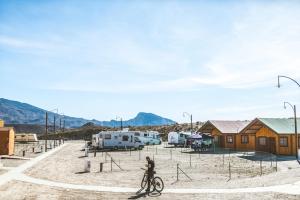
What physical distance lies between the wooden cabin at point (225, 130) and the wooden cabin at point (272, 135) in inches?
166

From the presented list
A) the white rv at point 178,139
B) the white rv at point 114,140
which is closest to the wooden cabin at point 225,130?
the white rv at point 178,139

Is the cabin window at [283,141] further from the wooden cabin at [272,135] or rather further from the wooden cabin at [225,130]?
the wooden cabin at [225,130]

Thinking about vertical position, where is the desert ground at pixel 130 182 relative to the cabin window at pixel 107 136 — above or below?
below

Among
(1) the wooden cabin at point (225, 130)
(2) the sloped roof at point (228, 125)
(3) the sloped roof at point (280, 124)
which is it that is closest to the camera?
(3) the sloped roof at point (280, 124)

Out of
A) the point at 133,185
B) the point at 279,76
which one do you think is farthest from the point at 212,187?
the point at 279,76

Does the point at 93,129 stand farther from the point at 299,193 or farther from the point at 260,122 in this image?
the point at 299,193

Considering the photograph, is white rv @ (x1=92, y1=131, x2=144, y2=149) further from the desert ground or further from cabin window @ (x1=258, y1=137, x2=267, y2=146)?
the desert ground

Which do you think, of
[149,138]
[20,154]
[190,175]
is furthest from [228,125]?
[190,175]

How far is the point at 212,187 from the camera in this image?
75.4 ft

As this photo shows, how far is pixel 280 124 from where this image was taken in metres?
47.7

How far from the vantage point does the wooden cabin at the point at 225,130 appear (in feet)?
196

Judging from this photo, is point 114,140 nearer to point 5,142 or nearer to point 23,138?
point 5,142

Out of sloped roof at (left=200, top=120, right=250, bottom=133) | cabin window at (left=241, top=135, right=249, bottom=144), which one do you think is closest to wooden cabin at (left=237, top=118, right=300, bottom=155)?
cabin window at (left=241, top=135, right=249, bottom=144)

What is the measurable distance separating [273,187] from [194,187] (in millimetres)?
4432
